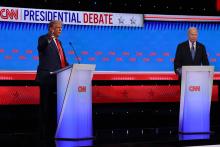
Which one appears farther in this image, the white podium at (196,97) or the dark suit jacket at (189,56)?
the dark suit jacket at (189,56)

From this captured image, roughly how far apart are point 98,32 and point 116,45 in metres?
0.33

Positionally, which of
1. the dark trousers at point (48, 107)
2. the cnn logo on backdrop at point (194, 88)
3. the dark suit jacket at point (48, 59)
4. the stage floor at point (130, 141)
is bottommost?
the stage floor at point (130, 141)

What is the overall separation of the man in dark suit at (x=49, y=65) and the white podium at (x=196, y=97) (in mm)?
1255

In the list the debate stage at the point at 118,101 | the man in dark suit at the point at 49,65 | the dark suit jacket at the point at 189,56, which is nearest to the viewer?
the man in dark suit at the point at 49,65

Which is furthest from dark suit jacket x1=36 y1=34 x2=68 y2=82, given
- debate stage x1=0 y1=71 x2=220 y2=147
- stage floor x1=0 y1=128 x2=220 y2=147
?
debate stage x1=0 y1=71 x2=220 y2=147

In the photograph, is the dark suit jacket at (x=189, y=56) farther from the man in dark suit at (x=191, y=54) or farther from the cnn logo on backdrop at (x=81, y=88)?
the cnn logo on backdrop at (x=81, y=88)

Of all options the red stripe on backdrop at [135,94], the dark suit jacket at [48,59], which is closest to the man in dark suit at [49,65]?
the dark suit jacket at [48,59]

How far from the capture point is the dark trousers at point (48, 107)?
219 inches

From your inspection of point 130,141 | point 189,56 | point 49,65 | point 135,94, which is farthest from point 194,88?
point 135,94

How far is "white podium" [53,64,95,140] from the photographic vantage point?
5164 mm

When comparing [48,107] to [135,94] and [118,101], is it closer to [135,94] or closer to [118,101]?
[118,101]

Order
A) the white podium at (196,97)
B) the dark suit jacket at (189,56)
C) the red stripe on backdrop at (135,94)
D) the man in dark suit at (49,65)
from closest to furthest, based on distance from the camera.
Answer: the man in dark suit at (49,65), the white podium at (196,97), the dark suit jacket at (189,56), the red stripe on backdrop at (135,94)

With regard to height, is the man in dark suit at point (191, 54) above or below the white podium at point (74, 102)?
above

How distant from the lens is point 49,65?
5.54m
